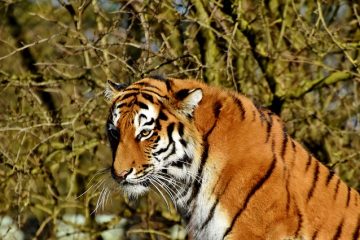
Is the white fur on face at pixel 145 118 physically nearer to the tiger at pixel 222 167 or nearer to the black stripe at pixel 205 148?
the tiger at pixel 222 167

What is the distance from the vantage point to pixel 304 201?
5.30 metres

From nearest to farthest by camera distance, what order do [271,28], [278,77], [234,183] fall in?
1. [234,183]
2. [278,77]
3. [271,28]

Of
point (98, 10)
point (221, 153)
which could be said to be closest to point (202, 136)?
point (221, 153)

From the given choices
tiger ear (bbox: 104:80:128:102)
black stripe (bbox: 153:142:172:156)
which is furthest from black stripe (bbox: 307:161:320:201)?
tiger ear (bbox: 104:80:128:102)

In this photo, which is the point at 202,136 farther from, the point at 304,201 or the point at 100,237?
the point at 100,237

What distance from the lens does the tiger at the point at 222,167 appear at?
5203mm

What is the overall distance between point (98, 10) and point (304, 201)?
3.60 metres

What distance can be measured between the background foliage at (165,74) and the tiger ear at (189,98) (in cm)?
104

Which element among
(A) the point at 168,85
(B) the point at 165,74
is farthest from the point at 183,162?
(B) the point at 165,74

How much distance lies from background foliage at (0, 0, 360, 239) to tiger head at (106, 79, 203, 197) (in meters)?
0.91

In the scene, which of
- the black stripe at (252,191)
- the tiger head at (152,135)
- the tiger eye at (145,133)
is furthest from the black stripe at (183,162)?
the black stripe at (252,191)

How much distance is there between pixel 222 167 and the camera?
534 centimetres

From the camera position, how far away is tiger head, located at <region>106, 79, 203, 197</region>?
17.4 ft

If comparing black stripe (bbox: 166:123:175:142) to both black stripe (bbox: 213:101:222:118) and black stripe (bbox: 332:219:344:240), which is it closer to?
black stripe (bbox: 213:101:222:118)
